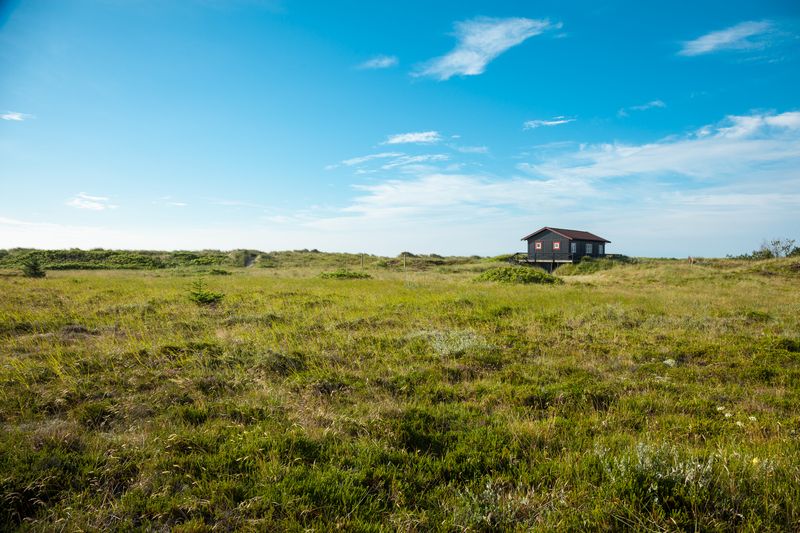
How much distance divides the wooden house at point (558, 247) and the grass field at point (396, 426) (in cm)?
4751

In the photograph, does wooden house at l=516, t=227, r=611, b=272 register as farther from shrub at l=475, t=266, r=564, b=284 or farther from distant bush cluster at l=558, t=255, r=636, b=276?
shrub at l=475, t=266, r=564, b=284

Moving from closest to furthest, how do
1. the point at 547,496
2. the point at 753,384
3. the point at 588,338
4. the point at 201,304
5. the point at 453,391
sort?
1. the point at 547,496
2. the point at 453,391
3. the point at 753,384
4. the point at 588,338
5. the point at 201,304

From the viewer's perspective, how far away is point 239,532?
146 inches

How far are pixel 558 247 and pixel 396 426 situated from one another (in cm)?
5857

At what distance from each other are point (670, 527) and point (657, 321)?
11632 millimetres

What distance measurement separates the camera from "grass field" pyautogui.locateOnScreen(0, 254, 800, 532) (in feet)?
13.1

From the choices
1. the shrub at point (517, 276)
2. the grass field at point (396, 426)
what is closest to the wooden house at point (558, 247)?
the shrub at point (517, 276)

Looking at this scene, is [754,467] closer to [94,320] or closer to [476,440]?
[476,440]

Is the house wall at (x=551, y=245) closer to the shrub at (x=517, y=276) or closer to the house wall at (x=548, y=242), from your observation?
the house wall at (x=548, y=242)

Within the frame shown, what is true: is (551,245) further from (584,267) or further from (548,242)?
(584,267)

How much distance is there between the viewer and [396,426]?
573 cm

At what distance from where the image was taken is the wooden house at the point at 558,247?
192 feet

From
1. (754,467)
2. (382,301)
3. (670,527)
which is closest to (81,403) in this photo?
(670,527)

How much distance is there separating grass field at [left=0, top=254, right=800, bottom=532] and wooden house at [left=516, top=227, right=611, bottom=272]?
4751cm
